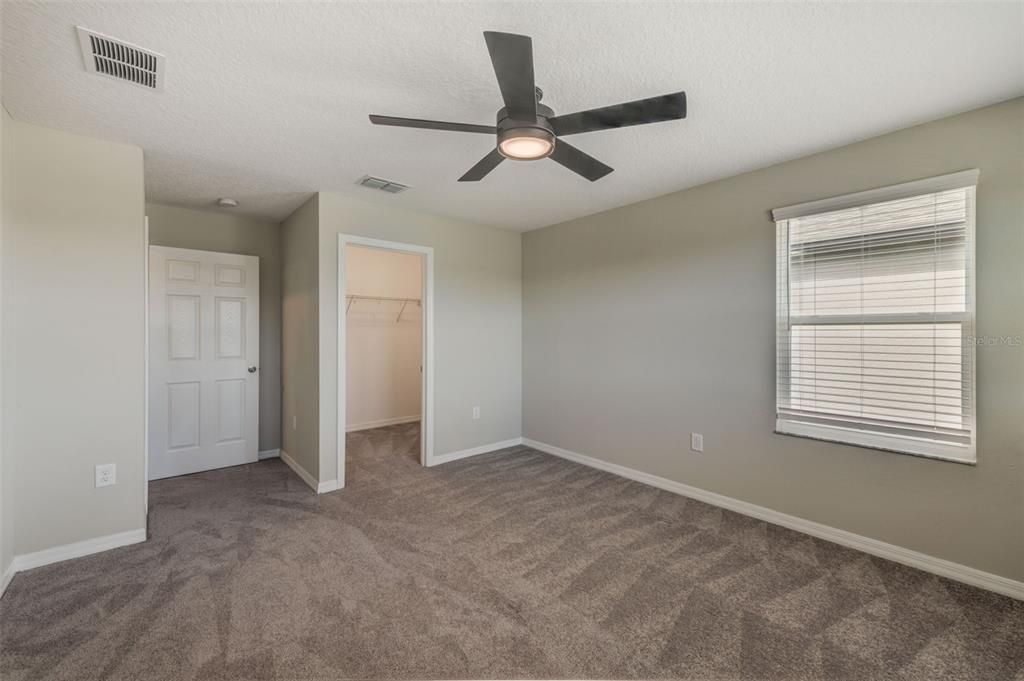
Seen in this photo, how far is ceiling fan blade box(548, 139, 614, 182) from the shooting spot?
200cm

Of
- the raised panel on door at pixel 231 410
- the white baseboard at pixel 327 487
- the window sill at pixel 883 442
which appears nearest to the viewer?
the window sill at pixel 883 442

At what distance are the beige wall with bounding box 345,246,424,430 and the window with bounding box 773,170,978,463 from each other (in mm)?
4113

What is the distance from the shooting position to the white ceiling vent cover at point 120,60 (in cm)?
170

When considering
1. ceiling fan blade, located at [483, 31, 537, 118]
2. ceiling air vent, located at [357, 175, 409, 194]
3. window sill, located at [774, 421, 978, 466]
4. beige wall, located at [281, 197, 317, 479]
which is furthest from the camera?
beige wall, located at [281, 197, 317, 479]

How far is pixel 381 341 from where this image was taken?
598 centimetres

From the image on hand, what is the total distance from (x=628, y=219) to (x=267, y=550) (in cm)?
364

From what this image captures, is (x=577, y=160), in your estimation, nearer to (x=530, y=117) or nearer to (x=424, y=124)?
(x=530, y=117)

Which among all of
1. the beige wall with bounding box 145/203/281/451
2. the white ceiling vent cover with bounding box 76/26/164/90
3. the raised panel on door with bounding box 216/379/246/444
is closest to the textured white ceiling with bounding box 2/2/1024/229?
the white ceiling vent cover with bounding box 76/26/164/90

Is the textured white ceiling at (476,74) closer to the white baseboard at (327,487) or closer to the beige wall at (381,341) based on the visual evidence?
the white baseboard at (327,487)

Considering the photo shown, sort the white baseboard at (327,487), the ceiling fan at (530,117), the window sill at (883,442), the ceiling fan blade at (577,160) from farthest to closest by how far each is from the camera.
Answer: the white baseboard at (327,487)
the window sill at (883,442)
the ceiling fan blade at (577,160)
the ceiling fan at (530,117)

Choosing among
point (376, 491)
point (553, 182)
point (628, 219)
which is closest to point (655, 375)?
point (628, 219)

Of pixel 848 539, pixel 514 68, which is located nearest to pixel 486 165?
pixel 514 68

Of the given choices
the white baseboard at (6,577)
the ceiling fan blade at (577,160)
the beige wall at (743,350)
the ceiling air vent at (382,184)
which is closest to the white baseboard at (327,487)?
the white baseboard at (6,577)

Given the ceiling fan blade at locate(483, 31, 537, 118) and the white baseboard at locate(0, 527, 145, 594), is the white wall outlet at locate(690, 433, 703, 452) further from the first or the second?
the white baseboard at locate(0, 527, 145, 594)
